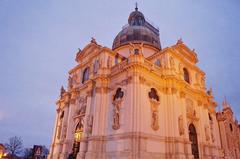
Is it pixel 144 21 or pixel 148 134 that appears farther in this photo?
pixel 144 21

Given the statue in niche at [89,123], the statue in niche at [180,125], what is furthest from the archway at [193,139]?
the statue in niche at [89,123]

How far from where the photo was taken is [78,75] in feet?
95.5

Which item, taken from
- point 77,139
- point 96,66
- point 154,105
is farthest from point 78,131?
point 154,105

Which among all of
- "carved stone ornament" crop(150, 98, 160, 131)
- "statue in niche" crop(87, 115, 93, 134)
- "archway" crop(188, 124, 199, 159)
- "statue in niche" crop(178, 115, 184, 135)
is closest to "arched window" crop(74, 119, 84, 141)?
"statue in niche" crop(87, 115, 93, 134)

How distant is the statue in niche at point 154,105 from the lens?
19820 mm

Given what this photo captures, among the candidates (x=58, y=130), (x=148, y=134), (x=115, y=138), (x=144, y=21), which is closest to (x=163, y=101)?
(x=148, y=134)

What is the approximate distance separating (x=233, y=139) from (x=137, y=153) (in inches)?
1092

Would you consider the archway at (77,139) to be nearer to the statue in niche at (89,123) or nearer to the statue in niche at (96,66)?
the statue in niche at (89,123)

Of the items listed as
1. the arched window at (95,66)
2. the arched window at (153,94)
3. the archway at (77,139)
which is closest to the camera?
the arched window at (153,94)

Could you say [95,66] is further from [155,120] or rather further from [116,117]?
[155,120]

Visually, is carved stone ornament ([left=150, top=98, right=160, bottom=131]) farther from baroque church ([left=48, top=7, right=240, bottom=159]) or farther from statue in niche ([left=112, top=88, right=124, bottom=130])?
statue in niche ([left=112, top=88, right=124, bottom=130])

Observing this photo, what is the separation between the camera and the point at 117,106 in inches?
808

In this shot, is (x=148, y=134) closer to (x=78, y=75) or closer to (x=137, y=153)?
(x=137, y=153)

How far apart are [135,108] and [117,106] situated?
240 cm
